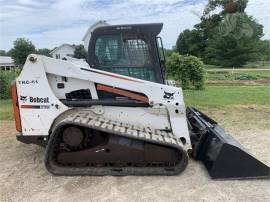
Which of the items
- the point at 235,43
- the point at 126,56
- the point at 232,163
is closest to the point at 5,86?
the point at 126,56

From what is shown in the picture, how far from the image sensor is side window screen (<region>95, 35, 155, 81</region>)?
15.8 feet

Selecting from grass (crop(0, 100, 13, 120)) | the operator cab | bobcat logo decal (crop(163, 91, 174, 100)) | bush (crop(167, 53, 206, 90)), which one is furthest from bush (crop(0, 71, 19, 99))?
bobcat logo decal (crop(163, 91, 174, 100))

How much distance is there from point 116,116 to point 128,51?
1.05 metres

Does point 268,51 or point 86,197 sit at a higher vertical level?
point 268,51

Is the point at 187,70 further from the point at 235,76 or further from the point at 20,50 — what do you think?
the point at 20,50

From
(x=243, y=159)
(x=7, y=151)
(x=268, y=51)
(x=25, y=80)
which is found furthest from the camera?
(x=268, y=51)

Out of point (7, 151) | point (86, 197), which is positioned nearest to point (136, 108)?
point (86, 197)

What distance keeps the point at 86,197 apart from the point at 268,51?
50281mm

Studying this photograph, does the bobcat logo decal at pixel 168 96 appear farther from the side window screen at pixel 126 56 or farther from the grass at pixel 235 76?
the grass at pixel 235 76

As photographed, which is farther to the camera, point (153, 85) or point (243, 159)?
point (153, 85)

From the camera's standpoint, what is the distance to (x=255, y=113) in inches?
334

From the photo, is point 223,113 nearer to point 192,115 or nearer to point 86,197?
point 192,115

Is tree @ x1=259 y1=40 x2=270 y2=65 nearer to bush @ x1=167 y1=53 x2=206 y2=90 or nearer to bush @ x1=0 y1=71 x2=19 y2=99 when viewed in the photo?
bush @ x1=167 y1=53 x2=206 y2=90

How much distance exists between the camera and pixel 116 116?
15.1 feet
